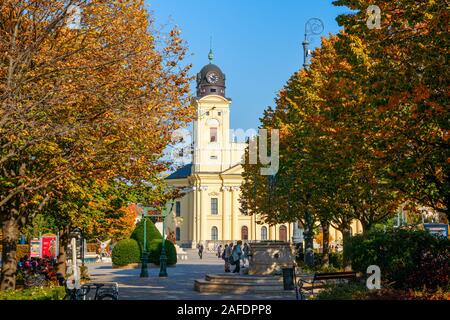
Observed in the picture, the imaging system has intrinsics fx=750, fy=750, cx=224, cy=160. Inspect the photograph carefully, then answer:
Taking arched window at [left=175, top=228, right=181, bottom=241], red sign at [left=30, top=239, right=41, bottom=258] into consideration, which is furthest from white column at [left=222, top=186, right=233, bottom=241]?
red sign at [left=30, top=239, right=41, bottom=258]

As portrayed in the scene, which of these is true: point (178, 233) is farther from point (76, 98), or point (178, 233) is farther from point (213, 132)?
point (76, 98)

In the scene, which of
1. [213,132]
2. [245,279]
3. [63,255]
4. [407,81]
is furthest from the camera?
[213,132]

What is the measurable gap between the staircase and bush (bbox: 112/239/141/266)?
22185 mm

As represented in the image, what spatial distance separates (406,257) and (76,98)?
29.3 ft

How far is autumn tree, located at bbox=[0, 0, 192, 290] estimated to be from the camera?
16.2 meters

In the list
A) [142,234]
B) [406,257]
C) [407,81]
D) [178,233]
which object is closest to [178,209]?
[178,233]

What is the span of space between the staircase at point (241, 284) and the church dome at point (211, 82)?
309ft

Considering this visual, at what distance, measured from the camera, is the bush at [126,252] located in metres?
49.0

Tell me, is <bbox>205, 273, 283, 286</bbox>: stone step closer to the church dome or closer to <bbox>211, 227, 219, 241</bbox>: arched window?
<bbox>211, 227, 219, 241</bbox>: arched window

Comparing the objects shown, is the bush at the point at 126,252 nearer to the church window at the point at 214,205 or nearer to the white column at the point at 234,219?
the white column at the point at 234,219

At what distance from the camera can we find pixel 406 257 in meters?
18.7

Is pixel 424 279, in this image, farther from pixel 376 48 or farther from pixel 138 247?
pixel 138 247

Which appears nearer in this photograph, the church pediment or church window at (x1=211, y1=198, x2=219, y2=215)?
the church pediment
